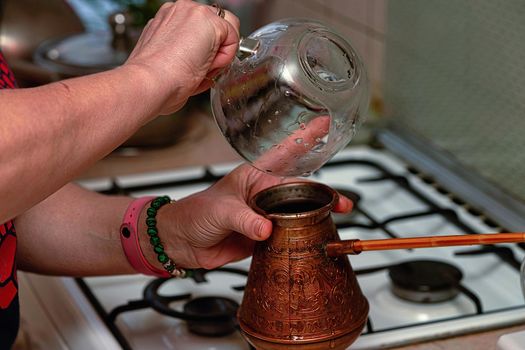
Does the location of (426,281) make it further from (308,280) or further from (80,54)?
(80,54)

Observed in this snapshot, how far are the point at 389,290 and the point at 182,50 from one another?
0.43m

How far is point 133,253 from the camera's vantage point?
0.96 meters

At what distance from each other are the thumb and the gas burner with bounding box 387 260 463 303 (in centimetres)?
27

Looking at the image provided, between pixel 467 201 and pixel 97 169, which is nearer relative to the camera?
pixel 467 201

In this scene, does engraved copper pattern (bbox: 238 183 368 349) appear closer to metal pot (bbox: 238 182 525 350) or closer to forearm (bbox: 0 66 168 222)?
metal pot (bbox: 238 182 525 350)

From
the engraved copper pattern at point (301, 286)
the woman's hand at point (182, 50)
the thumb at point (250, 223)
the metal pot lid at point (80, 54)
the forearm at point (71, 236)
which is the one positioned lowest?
the forearm at point (71, 236)

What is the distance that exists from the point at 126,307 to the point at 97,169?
1.84 ft

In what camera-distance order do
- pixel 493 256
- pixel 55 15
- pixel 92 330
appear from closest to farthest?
1. pixel 92 330
2. pixel 493 256
3. pixel 55 15

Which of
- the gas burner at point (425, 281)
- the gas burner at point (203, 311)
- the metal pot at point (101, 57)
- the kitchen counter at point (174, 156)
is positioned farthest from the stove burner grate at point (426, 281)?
the metal pot at point (101, 57)

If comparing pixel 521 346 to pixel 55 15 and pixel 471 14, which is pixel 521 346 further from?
pixel 55 15

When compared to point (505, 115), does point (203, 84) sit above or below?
above

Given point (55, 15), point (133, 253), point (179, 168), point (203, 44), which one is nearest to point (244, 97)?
point (203, 44)

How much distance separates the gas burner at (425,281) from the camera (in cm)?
100

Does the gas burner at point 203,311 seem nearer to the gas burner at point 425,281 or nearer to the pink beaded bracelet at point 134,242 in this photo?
the pink beaded bracelet at point 134,242
